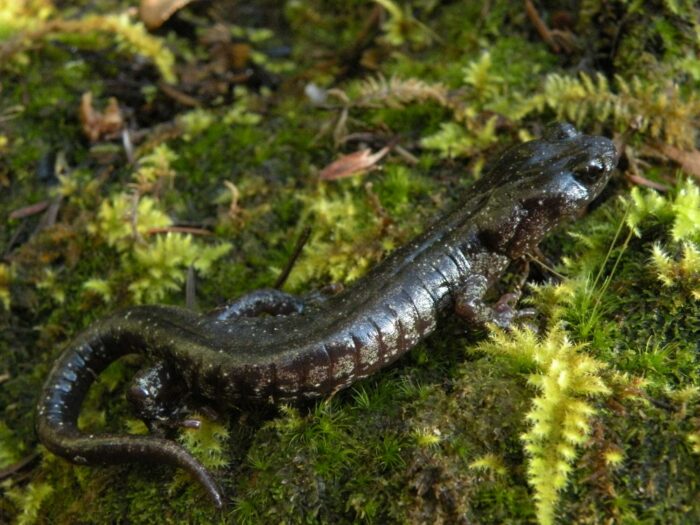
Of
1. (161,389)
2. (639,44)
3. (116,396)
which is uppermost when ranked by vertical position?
(639,44)

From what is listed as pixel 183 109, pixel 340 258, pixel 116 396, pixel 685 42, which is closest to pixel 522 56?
pixel 685 42

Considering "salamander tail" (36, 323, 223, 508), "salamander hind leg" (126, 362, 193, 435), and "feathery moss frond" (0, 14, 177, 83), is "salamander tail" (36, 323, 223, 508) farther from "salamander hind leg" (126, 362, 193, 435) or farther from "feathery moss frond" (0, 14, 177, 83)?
"feathery moss frond" (0, 14, 177, 83)

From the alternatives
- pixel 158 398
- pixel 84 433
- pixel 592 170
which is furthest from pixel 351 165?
pixel 84 433

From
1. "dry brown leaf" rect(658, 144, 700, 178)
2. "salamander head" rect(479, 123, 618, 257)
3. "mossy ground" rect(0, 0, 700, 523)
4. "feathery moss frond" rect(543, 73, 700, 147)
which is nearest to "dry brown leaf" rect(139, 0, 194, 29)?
"mossy ground" rect(0, 0, 700, 523)

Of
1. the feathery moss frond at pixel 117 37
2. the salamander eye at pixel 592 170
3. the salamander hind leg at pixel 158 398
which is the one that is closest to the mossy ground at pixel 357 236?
the feathery moss frond at pixel 117 37

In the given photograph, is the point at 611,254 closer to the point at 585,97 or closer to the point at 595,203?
the point at 595,203

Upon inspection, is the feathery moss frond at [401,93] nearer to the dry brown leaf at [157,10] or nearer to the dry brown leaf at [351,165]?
the dry brown leaf at [351,165]

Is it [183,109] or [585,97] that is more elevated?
[585,97]
